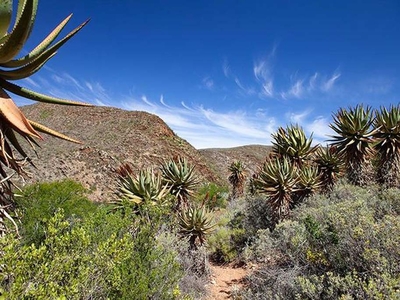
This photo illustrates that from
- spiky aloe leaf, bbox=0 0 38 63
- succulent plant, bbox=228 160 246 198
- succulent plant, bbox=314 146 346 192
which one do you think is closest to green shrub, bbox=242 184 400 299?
succulent plant, bbox=314 146 346 192

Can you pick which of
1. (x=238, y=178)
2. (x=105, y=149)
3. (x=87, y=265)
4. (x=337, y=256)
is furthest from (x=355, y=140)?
(x=105, y=149)

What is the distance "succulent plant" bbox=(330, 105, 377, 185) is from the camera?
11125 millimetres

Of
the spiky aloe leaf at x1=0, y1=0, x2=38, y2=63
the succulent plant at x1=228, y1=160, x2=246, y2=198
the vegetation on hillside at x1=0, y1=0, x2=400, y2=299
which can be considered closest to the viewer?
the spiky aloe leaf at x1=0, y1=0, x2=38, y2=63

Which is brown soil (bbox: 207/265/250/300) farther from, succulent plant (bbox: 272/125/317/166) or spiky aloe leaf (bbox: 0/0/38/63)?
spiky aloe leaf (bbox: 0/0/38/63)

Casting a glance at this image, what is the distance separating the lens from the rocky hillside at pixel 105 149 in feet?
101

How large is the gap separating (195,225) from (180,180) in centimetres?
170

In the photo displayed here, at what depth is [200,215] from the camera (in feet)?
32.5

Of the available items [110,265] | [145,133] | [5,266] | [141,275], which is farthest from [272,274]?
[145,133]

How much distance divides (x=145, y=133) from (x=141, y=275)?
3807 cm

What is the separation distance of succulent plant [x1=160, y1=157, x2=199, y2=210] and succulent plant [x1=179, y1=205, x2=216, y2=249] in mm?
781

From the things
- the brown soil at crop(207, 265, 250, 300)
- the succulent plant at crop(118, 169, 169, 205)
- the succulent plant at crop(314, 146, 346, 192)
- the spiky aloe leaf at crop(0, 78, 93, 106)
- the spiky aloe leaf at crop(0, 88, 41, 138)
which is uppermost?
the succulent plant at crop(314, 146, 346, 192)

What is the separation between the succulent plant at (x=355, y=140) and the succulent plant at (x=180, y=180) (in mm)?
5689

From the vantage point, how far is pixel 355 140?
36.8 ft

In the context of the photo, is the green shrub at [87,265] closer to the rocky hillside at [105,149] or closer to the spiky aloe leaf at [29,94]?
the spiky aloe leaf at [29,94]
